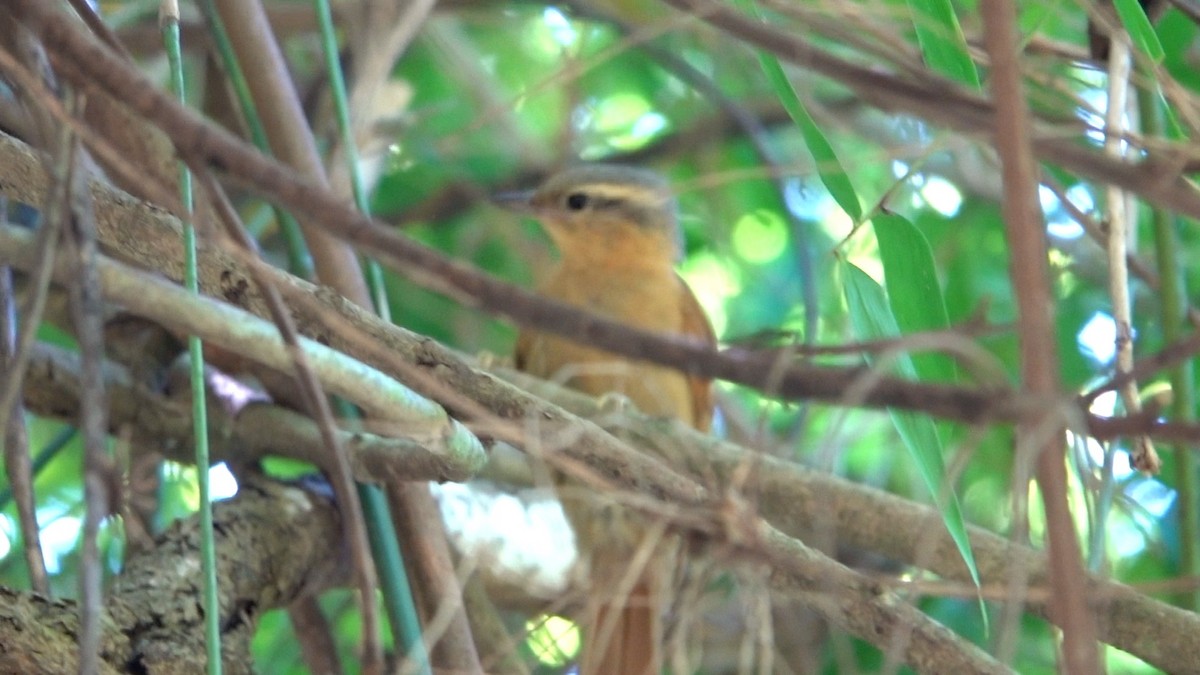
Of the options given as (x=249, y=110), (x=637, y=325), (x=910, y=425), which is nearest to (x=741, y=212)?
(x=637, y=325)

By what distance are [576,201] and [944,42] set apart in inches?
89.4

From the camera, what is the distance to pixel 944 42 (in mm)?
1492

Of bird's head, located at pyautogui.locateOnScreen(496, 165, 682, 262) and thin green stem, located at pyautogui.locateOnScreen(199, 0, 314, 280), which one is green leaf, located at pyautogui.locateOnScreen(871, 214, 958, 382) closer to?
thin green stem, located at pyautogui.locateOnScreen(199, 0, 314, 280)

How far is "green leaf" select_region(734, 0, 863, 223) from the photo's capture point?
141cm

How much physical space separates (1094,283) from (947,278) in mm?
341

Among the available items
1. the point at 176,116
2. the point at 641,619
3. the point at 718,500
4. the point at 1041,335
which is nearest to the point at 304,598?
the point at 641,619

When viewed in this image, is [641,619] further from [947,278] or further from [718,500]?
[718,500]

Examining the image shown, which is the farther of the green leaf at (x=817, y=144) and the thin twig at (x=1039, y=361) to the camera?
the green leaf at (x=817, y=144)

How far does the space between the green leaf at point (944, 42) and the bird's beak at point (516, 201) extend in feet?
6.78

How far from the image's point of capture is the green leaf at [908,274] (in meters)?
1.46

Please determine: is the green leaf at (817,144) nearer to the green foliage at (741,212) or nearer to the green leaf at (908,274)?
the green leaf at (908,274)

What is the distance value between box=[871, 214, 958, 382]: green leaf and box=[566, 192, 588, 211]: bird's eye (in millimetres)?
2278

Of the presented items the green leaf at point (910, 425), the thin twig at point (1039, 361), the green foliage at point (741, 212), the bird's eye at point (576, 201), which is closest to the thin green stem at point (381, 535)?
the green foliage at point (741, 212)

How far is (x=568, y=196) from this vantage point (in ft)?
12.1
